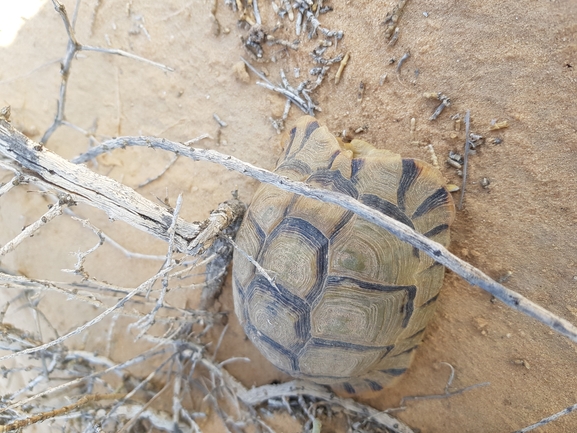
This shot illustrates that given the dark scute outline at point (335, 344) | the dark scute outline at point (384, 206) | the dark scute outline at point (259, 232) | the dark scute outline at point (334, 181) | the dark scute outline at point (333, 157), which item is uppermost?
the dark scute outline at point (333, 157)

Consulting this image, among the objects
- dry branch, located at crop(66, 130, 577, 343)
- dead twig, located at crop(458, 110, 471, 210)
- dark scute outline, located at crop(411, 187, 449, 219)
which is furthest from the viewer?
dead twig, located at crop(458, 110, 471, 210)

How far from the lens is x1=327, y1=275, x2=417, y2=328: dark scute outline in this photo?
1570 millimetres

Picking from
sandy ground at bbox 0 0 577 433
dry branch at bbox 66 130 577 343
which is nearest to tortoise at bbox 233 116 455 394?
dry branch at bbox 66 130 577 343

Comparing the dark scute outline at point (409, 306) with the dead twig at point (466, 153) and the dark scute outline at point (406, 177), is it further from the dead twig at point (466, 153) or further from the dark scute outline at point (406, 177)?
the dead twig at point (466, 153)

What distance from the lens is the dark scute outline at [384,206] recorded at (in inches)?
63.1

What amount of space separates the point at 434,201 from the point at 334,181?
1.51ft

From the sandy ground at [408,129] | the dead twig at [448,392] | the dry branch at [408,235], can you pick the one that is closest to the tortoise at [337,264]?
the dry branch at [408,235]

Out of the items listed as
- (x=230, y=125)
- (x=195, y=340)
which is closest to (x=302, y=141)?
(x=230, y=125)

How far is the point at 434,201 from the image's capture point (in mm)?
1724

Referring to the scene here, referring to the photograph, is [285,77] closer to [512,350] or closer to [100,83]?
[100,83]

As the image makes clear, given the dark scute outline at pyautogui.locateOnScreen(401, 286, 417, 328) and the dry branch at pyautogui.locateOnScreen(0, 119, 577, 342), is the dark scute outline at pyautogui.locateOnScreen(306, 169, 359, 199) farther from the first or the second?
the dark scute outline at pyautogui.locateOnScreen(401, 286, 417, 328)

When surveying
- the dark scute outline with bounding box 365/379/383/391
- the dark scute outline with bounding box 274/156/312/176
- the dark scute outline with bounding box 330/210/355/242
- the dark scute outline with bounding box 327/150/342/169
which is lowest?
the dark scute outline with bounding box 365/379/383/391

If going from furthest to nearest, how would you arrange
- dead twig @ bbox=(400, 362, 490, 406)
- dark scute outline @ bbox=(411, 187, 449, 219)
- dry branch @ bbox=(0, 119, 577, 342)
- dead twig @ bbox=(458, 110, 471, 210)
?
dead twig @ bbox=(400, 362, 490, 406) → dead twig @ bbox=(458, 110, 471, 210) → dark scute outline @ bbox=(411, 187, 449, 219) → dry branch @ bbox=(0, 119, 577, 342)

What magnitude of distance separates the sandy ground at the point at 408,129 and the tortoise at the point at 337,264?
37cm
